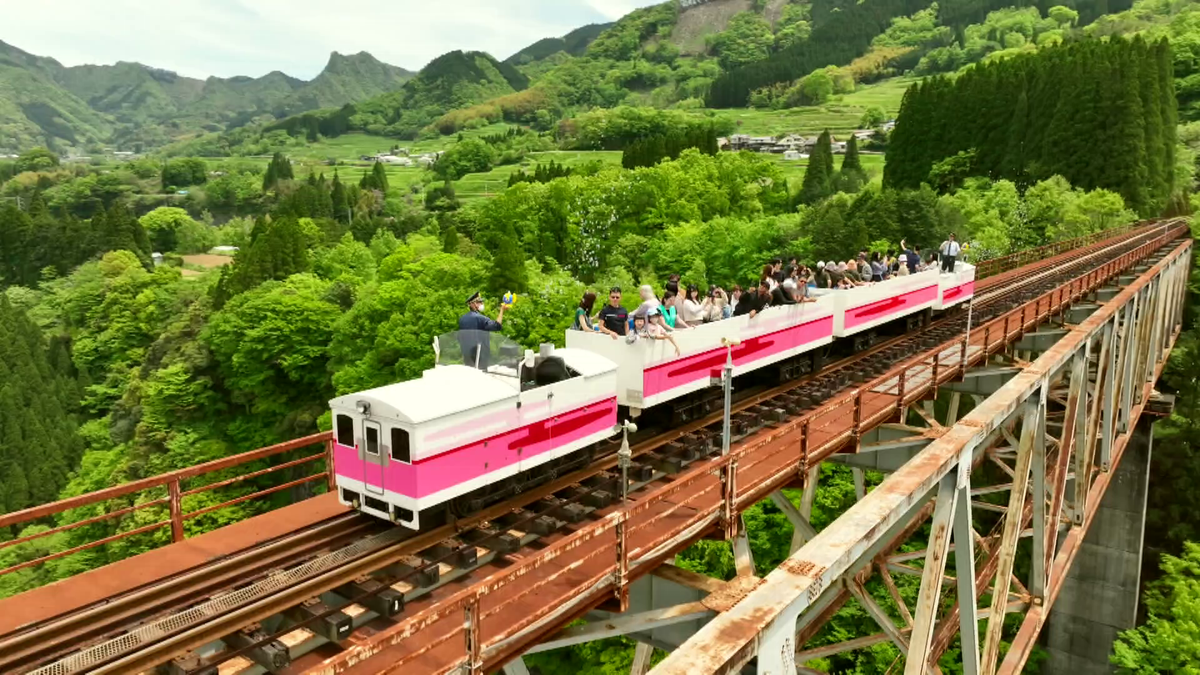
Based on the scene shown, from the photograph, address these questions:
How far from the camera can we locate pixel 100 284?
8019 centimetres

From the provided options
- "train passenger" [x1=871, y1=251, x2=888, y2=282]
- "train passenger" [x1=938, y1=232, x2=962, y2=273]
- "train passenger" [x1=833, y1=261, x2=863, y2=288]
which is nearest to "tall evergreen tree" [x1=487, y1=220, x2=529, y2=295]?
"train passenger" [x1=938, y1=232, x2=962, y2=273]

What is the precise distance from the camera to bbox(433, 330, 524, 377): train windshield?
33.3 feet

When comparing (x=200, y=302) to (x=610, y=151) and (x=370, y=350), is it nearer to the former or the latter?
(x=370, y=350)

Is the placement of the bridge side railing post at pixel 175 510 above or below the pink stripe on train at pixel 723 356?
below

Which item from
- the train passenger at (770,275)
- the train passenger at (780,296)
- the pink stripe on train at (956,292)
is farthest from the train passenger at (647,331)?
the pink stripe on train at (956,292)

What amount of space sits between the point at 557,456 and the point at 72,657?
561 cm

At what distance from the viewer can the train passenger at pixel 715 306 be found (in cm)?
1473

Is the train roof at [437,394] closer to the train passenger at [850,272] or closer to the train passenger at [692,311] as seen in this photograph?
the train passenger at [692,311]

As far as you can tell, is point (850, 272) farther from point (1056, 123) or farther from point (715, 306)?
point (1056, 123)

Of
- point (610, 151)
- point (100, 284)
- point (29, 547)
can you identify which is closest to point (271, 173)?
point (610, 151)

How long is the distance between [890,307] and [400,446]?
15.2 meters

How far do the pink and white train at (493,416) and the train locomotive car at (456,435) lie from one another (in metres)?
0.01

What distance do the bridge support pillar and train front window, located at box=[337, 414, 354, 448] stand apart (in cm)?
2636

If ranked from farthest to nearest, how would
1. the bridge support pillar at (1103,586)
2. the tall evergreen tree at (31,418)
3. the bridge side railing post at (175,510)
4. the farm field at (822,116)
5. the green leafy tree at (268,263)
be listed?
the farm field at (822,116) < the green leafy tree at (268,263) < the tall evergreen tree at (31,418) < the bridge support pillar at (1103,586) < the bridge side railing post at (175,510)
